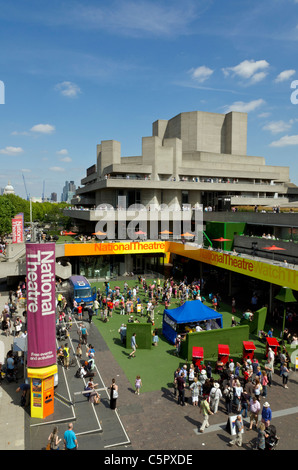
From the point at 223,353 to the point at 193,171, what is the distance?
1471 inches

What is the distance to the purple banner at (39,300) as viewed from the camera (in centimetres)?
1277

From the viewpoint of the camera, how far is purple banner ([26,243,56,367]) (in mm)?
12766

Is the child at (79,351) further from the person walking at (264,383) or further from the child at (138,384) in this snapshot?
the person walking at (264,383)

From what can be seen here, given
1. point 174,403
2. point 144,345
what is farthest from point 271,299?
point 174,403

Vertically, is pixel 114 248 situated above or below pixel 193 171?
below

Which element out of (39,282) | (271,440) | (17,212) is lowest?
(271,440)

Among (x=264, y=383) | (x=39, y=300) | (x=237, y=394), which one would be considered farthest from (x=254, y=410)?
(x=39, y=300)

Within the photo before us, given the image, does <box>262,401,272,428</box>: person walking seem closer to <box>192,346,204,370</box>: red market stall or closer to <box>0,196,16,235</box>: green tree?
<box>192,346,204,370</box>: red market stall

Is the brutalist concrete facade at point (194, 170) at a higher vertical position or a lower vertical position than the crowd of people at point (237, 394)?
higher

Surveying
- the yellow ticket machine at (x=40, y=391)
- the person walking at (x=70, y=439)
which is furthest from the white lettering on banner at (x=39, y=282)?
the person walking at (x=70, y=439)

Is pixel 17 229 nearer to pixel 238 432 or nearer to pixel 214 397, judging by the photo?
pixel 214 397

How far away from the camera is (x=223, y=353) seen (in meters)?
17.4

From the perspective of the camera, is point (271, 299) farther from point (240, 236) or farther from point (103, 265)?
point (103, 265)

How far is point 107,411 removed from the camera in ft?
43.5
